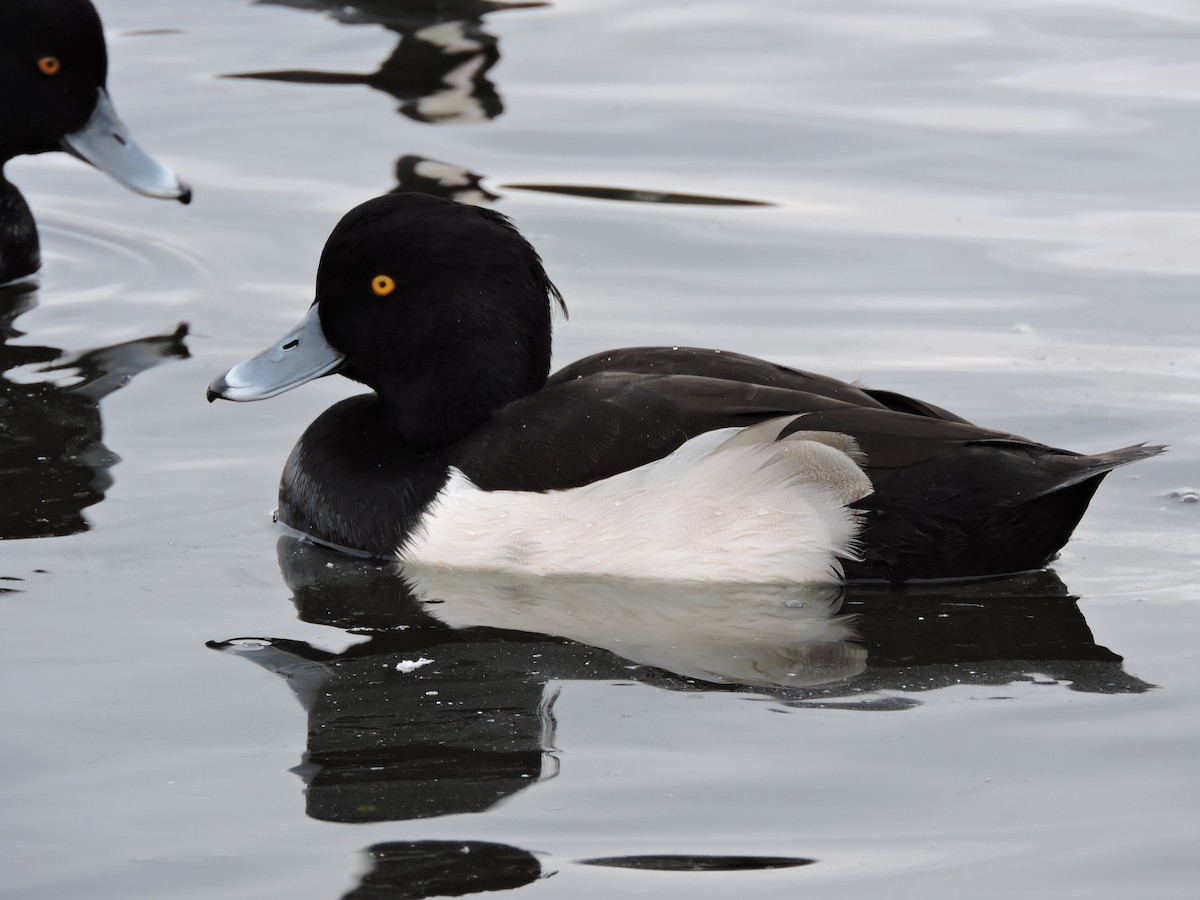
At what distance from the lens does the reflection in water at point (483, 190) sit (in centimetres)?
905

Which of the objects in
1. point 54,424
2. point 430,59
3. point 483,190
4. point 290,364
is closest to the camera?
point 290,364

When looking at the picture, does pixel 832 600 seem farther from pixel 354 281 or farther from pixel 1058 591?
pixel 354 281

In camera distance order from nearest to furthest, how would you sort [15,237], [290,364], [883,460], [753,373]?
[883,460]
[753,373]
[290,364]
[15,237]

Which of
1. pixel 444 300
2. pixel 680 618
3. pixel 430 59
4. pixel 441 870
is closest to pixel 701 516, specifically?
pixel 680 618

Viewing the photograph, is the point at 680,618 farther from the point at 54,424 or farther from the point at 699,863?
the point at 54,424

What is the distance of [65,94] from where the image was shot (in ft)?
27.3

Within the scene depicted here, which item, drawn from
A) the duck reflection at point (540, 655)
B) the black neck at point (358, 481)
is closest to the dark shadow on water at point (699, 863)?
the duck reflection at point (540, 655)

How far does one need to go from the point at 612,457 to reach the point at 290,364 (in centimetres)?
115

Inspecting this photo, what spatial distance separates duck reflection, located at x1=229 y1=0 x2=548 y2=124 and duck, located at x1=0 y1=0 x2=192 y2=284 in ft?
7.18

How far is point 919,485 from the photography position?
528cm

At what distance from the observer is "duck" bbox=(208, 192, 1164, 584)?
5.30 metres

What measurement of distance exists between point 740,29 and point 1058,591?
6942mm

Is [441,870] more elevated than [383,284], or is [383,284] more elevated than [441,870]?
[383,284]

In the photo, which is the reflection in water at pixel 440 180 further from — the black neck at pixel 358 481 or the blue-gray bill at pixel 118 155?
the black neck at pixel 358 481
